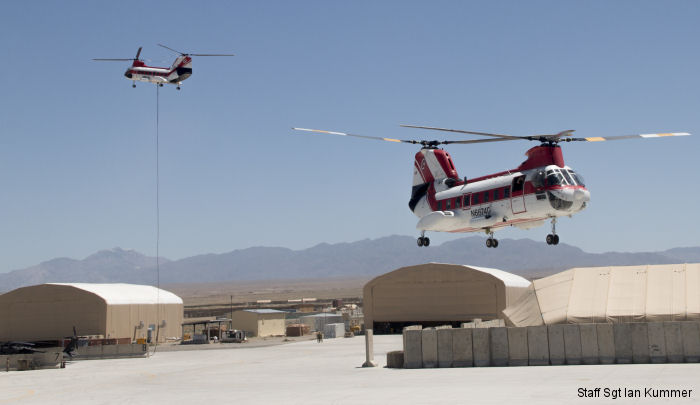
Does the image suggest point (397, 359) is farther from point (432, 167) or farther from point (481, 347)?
point (432, 167)

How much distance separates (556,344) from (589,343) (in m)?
1.16

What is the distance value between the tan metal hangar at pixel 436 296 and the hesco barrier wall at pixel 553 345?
93.5ft

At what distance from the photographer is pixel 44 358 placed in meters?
41.6

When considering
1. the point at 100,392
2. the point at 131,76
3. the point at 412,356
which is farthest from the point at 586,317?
the point at 131,76

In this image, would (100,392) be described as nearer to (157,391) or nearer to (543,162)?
(157,391)

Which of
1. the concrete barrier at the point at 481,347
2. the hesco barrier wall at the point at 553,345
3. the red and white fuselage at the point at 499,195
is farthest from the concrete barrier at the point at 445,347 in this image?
the red and white fuselage at the point at 499,195

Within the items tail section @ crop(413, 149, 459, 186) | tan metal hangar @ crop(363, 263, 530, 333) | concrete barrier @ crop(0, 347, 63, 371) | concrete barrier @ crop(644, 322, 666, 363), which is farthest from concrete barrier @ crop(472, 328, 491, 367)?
tan metal hangar @ crop(363, 263, 530, 333)

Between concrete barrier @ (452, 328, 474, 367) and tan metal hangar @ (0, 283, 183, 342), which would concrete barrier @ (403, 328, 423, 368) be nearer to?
concrete barrier @ (452, 328, 474, 367)

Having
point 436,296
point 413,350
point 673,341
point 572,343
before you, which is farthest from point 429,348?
point 436,296

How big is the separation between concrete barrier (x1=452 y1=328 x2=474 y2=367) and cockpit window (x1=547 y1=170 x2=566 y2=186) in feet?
24.6

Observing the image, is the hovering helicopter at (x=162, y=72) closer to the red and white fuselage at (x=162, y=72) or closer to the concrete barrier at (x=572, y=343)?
the red and white fuselage at (x=162, y=72)

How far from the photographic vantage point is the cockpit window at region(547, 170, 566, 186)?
33.5 meters

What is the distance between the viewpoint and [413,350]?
1230 inches

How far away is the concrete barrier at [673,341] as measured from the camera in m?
28.0
